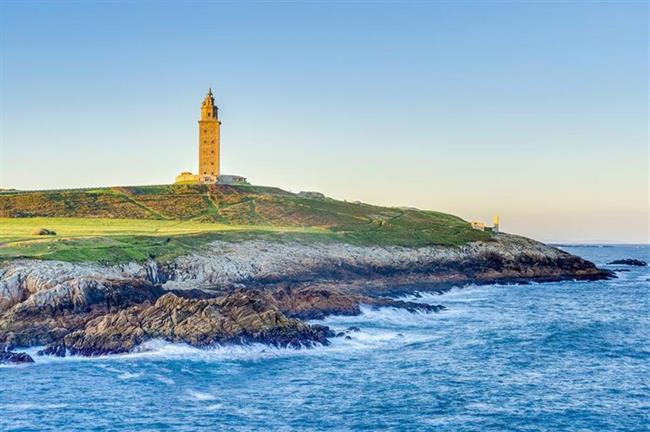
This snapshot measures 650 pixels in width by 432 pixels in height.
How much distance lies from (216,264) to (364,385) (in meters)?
34.1

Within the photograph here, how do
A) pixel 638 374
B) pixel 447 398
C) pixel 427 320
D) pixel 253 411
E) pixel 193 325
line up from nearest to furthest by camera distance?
pixel 253 411 < pixel 447 398 < pixel 638 374 < pixel 193 325 < pixel 427 320

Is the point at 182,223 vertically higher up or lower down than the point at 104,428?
higher up

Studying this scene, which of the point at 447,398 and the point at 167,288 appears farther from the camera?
the point at 167,288

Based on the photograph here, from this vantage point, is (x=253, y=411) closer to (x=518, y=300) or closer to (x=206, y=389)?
(x=206, y=389)

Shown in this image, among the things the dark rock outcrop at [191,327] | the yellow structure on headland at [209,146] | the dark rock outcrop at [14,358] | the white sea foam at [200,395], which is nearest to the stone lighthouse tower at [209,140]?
the yellow structure on headland at [209,146]

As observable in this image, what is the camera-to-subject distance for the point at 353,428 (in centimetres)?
2797

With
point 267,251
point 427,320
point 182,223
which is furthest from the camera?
point 182,223

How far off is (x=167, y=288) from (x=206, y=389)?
26176mm

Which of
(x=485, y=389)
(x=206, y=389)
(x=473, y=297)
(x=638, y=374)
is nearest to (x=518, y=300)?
(x=473, y=297)

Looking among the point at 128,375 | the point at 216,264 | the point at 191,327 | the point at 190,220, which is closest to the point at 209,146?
the point at 190,220

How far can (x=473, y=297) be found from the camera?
73.0 metres

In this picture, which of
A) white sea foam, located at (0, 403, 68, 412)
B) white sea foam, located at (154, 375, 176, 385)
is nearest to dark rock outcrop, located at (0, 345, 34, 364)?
white sea foam, located at (0, 403, 68, 412)

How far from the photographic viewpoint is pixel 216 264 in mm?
66062

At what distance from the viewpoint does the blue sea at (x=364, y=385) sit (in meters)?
28.9
